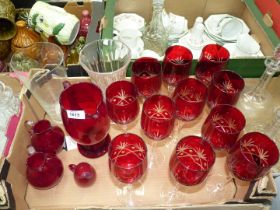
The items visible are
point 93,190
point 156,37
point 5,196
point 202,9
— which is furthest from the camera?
point 202,9

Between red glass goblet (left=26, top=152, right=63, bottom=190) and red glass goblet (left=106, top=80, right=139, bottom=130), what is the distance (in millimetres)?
169

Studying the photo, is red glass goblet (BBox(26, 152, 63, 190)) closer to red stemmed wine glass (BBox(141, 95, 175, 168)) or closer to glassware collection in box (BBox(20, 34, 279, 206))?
glassware collection in box (BBox(20, 34, 279, 206))

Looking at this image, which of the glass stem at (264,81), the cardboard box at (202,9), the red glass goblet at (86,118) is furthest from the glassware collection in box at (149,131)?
the cardboard box at (202,9)

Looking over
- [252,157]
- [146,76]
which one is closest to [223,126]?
[252,157]

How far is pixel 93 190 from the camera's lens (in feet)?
2.07

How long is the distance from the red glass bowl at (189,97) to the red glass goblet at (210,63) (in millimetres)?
74

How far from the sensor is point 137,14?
3.62 feet

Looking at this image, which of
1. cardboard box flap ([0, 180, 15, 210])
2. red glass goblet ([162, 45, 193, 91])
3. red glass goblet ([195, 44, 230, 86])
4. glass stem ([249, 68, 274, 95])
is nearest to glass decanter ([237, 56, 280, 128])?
glass stem ([249, 68, 274, 95])

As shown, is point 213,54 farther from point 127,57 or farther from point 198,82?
point 127,57

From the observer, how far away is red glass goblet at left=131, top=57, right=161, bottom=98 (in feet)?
2.27

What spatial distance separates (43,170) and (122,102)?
23cm

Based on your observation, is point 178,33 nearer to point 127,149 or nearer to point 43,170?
point 127,149

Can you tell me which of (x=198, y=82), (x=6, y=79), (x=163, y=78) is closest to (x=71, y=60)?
(x=6, y=79)

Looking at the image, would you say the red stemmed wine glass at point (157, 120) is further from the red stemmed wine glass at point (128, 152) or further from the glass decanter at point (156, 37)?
the glass decanter at point (156, 37)
